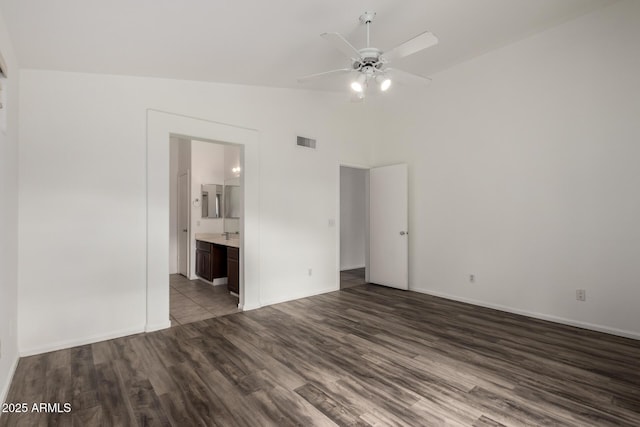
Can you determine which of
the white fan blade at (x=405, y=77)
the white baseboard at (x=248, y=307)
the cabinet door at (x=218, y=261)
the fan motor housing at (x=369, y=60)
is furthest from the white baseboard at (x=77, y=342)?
the white fan blade at (x=405, y=77)

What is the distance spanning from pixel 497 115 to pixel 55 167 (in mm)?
5077

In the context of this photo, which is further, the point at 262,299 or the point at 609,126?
the point at 262,299

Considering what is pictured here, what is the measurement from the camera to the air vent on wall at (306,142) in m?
4.62

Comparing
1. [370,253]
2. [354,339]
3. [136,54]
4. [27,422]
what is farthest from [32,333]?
[370,253]

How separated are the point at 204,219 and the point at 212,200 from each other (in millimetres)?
410

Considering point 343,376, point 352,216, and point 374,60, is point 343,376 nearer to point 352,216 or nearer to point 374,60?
point 374,60

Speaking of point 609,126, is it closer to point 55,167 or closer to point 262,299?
point 262,299

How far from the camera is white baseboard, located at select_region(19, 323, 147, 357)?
2.74 meters

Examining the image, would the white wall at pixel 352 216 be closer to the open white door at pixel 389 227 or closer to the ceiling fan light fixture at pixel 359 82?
the open white door at pixel 389 227

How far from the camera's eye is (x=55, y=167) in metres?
2.84

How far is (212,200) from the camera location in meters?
6.07

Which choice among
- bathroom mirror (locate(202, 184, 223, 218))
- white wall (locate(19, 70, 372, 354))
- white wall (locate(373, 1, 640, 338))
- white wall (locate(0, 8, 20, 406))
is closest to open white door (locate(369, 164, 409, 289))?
white wall (locate(373, 1, 640, 338))

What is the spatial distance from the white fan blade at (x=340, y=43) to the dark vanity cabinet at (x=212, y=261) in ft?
12.7

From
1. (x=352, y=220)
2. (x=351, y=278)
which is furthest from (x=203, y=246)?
(x=352, y=220)
